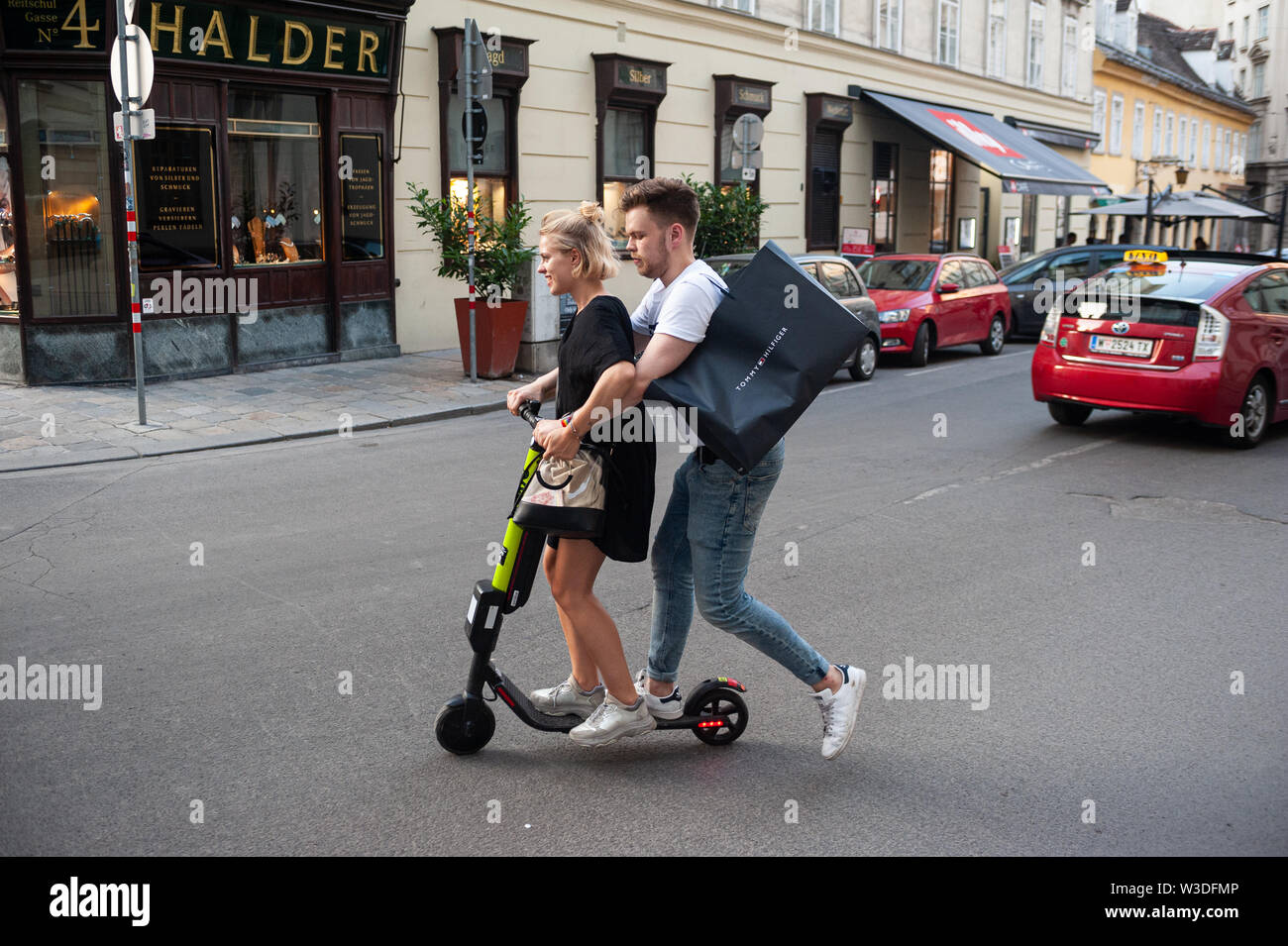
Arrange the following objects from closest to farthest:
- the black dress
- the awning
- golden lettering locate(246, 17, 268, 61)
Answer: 1. the black dress
2. golden lettering locate(246, 17, 268, 61)
3. the awning

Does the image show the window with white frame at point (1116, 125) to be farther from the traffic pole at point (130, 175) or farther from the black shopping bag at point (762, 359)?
the black shopping bag at point (762, 359)

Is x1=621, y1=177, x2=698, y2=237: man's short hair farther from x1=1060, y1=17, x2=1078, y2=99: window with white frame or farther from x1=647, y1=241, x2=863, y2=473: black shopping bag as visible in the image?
x1=1060, y1=17, x2=1078, y2=99: window with white frame

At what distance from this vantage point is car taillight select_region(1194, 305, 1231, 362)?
985 centimetres

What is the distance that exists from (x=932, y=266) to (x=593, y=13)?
6255mm

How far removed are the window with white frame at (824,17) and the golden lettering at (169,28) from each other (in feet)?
44.5

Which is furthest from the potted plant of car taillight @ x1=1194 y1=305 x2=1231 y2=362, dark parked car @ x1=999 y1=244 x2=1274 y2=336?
dark parked car @ x1=999 y1=244 x2=1274 y2=336

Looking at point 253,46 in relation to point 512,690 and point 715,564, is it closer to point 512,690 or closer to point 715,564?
point 512,690

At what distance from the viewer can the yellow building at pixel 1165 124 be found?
39.9 metres

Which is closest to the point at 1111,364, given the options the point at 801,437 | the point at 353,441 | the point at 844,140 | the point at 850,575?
the point at 801,437

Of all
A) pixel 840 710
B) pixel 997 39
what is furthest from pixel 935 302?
pixel 997 39

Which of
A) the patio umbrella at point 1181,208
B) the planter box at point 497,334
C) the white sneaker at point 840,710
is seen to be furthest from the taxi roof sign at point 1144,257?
the patio umbrella at point 1181,208

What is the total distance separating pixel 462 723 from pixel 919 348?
532 inches

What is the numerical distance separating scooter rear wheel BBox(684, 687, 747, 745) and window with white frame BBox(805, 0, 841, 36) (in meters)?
21.4

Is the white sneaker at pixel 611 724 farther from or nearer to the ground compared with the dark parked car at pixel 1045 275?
nearer to the ground
